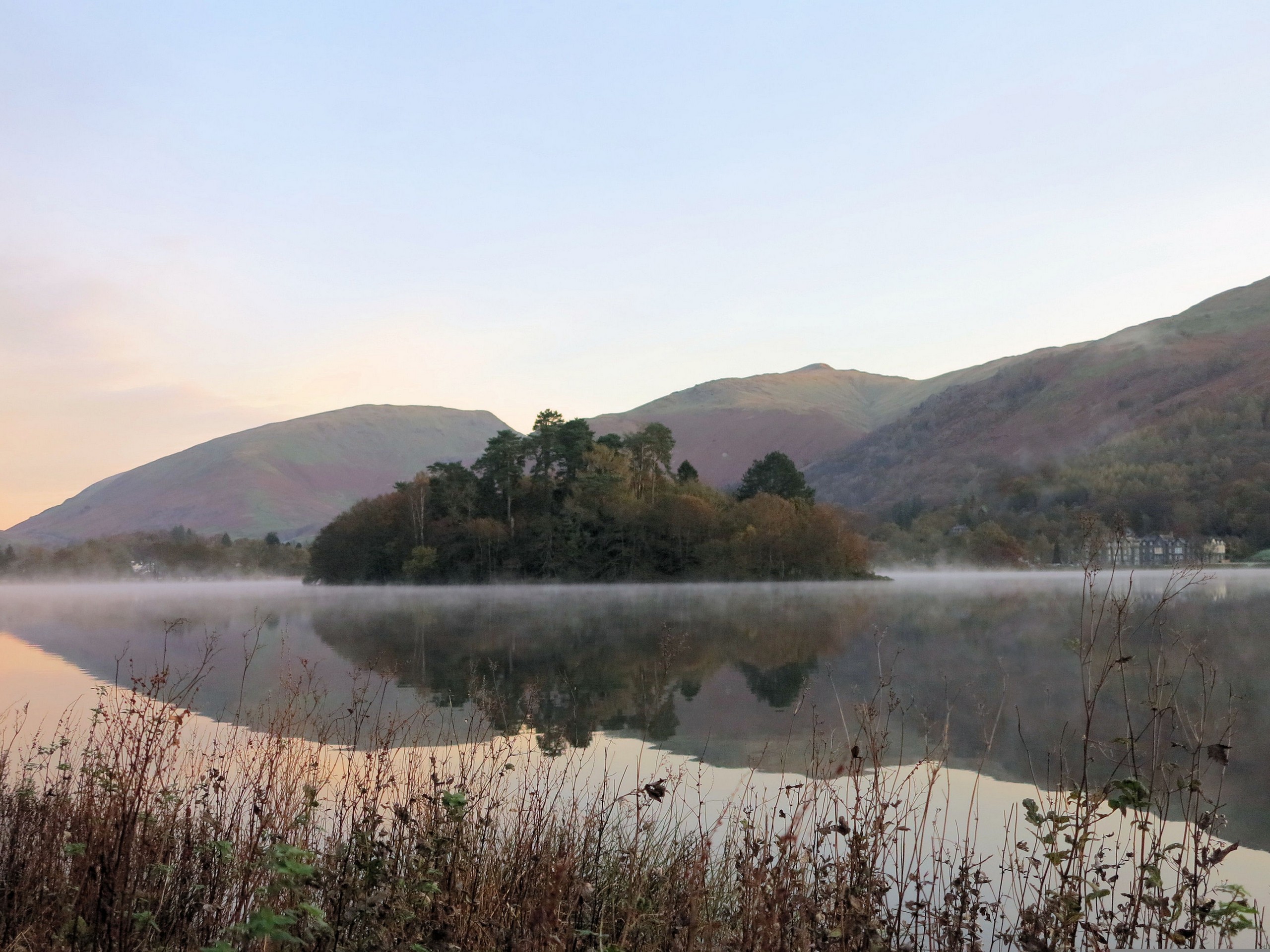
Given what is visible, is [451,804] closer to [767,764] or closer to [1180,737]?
[767,764]

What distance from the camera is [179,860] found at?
6.36 metres

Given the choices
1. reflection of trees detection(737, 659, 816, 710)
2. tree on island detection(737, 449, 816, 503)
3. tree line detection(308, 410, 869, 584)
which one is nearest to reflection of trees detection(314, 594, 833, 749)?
reflection of trees detection(737, 659, 816, 710)

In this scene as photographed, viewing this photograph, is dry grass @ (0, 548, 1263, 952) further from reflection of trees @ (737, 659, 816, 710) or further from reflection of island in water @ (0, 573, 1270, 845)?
reflection of trees @ (737, 659, 816, 710)

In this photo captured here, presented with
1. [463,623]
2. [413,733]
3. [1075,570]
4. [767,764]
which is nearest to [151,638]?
[463,623]

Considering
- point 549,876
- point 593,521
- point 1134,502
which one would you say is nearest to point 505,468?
point 593,521

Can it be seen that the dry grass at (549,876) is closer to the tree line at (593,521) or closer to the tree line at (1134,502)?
the tree line at (593,521)

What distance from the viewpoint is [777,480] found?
9244 centimetres

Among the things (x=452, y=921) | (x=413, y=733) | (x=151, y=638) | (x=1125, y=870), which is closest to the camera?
(x=452, y=921)

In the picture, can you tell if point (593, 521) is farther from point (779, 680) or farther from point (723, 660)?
point (779, 680)

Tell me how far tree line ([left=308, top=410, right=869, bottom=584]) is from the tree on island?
0.12 m

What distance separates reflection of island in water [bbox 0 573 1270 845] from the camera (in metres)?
14.4

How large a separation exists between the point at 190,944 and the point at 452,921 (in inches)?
68.6

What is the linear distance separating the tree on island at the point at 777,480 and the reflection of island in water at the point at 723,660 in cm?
3001

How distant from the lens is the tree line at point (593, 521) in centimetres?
8519
